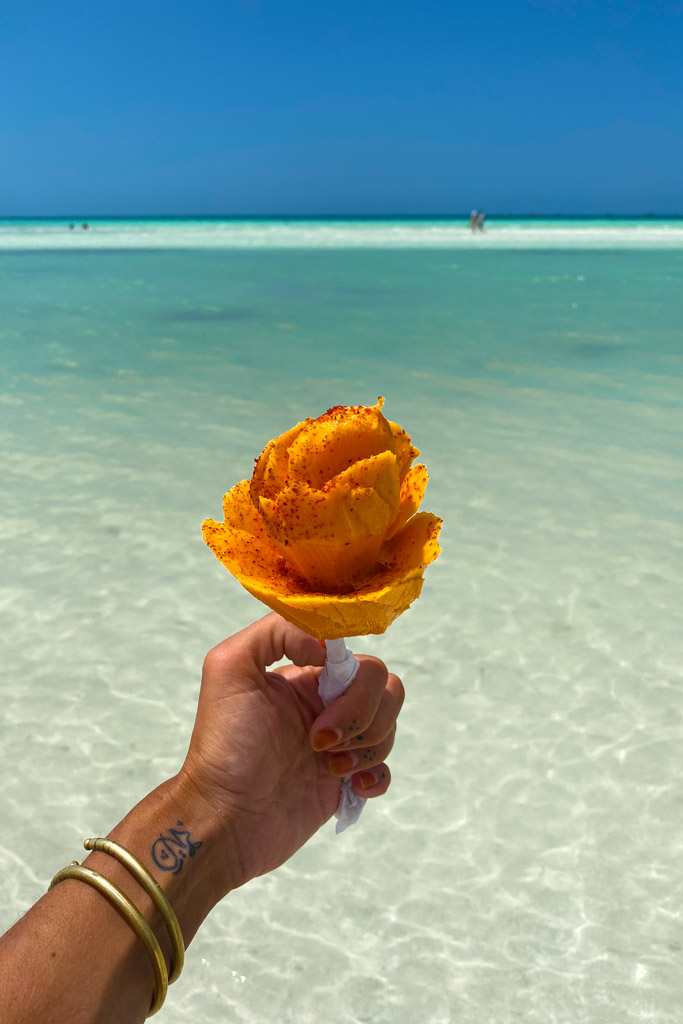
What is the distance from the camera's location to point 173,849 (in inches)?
55.1

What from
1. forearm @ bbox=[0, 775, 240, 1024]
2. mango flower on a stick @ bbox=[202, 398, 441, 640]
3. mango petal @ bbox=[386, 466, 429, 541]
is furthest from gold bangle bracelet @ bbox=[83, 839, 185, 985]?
mango petal @ bbox=[386, 466, 429, 541]

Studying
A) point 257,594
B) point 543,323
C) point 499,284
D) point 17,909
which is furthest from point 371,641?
point 499,284

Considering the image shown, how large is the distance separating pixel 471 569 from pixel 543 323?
7.22m

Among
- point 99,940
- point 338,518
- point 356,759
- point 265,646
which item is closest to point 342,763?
point 356,759

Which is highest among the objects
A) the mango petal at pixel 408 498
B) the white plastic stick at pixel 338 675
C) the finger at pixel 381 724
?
the mango petal at pixel 408 498

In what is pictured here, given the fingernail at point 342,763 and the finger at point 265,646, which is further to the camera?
the finger at point 265,646

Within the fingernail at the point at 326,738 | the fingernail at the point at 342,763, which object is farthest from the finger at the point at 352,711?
the fingernail at the point at 342,763

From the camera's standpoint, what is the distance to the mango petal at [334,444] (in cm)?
88

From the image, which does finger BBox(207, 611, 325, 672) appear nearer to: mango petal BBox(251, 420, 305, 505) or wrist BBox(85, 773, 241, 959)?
wrist BBox(85, 773, 241, 959)

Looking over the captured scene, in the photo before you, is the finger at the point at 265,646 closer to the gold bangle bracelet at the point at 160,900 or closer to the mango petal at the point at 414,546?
the gold bangle bracelet at the point at 160,900

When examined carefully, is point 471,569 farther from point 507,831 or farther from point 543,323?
point 543,323

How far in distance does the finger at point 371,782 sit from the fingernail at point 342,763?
6 cm

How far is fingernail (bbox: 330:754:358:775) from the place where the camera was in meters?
1.52

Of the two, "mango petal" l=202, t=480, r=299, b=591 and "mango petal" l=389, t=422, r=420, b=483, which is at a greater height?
"mango petal" l=389, t=422, r=420, b=483
